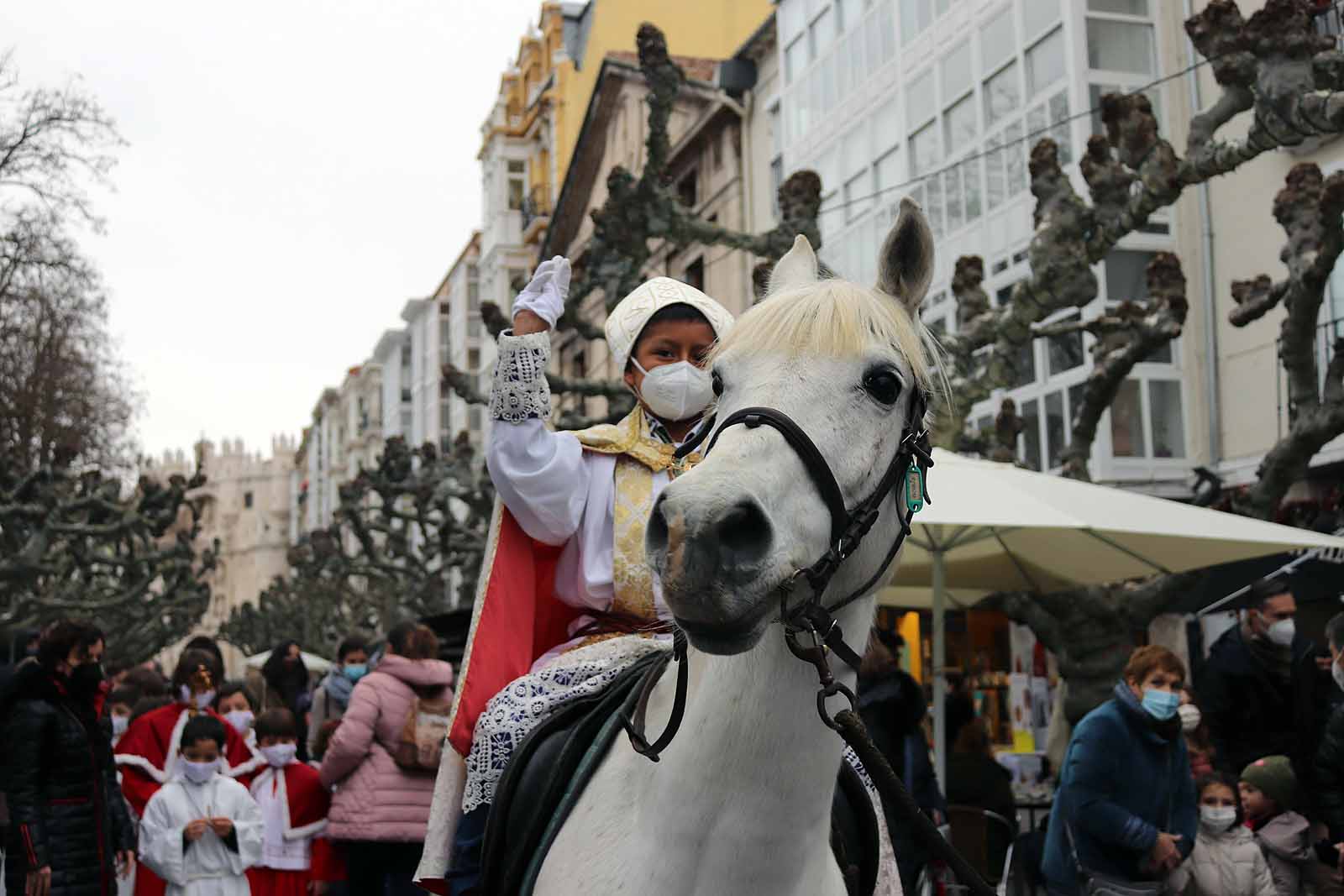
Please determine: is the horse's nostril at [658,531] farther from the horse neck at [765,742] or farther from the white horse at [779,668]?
the horse neck at [765,742]

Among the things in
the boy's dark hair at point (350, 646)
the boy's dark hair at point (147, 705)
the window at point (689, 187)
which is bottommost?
the boy's dark hair at point (147, 705)

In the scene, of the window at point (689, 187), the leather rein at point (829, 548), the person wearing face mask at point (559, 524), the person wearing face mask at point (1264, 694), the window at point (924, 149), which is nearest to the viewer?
the leather rein at point (829, 548)

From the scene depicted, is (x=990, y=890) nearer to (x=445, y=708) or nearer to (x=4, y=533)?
(x=445, y=708)

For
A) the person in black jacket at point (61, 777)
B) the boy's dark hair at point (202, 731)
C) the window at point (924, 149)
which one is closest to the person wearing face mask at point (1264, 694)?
the boy's dark hair at point (202, 731)

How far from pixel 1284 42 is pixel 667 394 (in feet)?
27.7

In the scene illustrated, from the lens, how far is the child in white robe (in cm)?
809

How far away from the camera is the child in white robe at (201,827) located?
8094mm

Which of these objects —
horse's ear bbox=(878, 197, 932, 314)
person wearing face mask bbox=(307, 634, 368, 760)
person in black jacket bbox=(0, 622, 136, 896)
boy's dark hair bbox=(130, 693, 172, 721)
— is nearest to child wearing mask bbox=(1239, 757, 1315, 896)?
horse's ear bbox=(878, 197, 932, 314)

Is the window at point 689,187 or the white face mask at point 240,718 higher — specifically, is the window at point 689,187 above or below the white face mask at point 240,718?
above

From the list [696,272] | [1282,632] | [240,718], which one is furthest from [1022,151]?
[240,718]

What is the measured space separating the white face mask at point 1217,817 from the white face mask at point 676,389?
4.99 m

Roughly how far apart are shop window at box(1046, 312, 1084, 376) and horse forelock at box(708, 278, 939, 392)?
20722 millimetres

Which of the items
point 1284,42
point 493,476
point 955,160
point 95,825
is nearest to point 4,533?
point 955,160

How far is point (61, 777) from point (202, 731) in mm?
744
